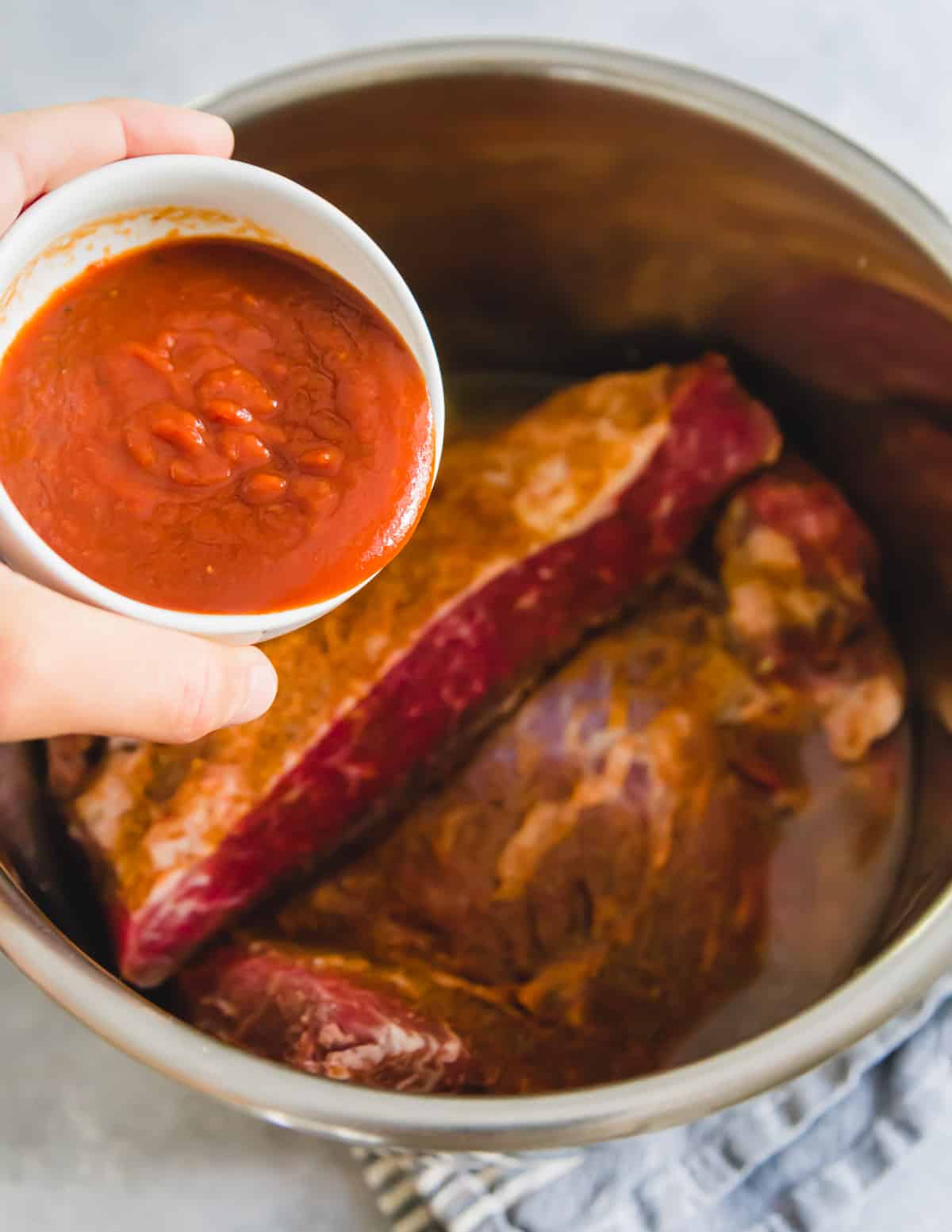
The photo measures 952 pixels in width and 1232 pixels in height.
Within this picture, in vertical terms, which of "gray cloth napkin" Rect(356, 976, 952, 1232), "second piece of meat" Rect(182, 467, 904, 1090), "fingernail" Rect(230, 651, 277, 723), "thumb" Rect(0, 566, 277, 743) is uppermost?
"thumb" Rect(0, 566, 277, 743)

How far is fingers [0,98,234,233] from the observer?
0.90 metres

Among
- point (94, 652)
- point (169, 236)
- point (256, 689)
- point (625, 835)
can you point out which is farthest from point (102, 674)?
point (625, 835)

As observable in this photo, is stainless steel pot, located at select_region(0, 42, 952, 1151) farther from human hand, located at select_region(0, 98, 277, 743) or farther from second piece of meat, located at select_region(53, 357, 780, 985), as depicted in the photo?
human hand, located at select_region(0, 98, 277, 743)

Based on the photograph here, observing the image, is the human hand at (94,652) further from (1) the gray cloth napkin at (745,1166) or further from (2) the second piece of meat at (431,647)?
(1) the gray cloth napkin at (745,1166)

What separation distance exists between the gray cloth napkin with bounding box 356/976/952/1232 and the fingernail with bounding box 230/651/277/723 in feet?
1.79

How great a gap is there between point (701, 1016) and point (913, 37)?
4.59ft

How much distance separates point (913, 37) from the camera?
1.65 m

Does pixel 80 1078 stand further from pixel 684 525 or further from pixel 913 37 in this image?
pixel 913 37

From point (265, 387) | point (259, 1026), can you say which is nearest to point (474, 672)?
point (259, 1026)

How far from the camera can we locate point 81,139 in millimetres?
925

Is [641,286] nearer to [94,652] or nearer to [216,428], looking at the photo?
[216,428]

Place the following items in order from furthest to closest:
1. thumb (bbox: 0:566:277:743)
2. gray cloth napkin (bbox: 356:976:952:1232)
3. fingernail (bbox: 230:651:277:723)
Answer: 1. gray cloth napkin (bbox: 356:976:952:1232)
2. fingernail (bbox: 230:651:277:723)
3. thumb (bbox: 0:566:277:743)

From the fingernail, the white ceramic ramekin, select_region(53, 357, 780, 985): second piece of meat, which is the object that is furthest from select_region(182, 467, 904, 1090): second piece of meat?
the white ceramic ramekin

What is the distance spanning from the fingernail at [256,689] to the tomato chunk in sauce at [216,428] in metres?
0.06
